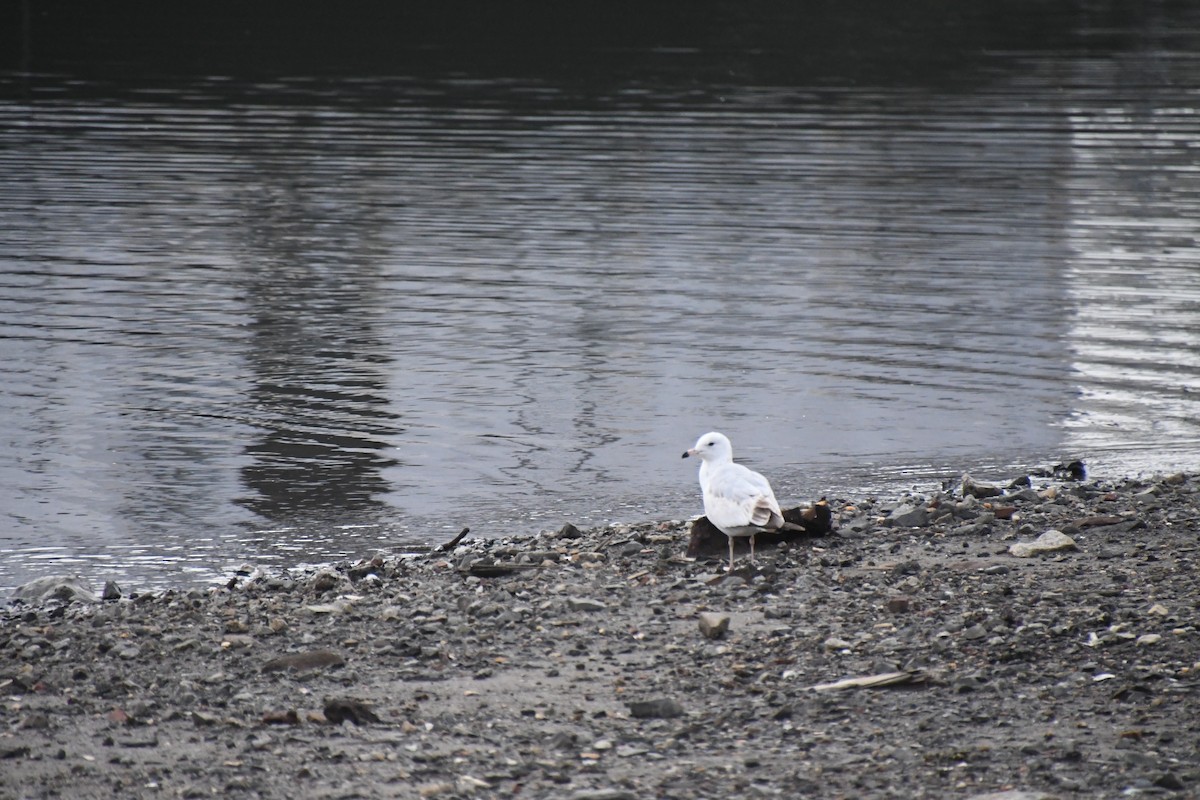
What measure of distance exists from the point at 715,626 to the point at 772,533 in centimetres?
202

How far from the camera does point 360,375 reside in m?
16.8

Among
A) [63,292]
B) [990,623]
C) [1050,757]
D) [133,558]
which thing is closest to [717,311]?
[63,292]

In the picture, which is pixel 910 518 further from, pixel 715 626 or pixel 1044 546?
pixel 715 626

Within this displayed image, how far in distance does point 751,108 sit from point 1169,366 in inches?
1101

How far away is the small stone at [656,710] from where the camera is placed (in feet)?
23.5

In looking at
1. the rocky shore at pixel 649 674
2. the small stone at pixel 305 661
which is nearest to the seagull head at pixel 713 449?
the rocky shore at pixel 649 674

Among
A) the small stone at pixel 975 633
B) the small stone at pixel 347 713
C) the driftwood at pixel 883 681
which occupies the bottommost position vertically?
the small stone at pixel 347 713

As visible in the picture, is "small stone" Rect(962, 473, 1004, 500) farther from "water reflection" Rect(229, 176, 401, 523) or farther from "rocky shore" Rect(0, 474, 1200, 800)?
"water reflection" Rect(229, 176, 401, 523)

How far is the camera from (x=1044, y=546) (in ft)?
31.5

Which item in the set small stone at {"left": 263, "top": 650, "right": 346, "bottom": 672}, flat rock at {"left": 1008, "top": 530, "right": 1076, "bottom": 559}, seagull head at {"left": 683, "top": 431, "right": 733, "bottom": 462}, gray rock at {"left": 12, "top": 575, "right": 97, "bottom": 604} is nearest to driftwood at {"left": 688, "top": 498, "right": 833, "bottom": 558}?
seagull head at {"left": 683, "top": 431, "right": 733, "bottom": 462}

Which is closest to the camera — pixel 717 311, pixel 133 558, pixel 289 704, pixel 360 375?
pixel 289 704

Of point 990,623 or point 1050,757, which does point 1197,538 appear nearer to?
point 990,623

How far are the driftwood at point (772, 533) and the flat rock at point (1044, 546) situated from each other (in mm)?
1226

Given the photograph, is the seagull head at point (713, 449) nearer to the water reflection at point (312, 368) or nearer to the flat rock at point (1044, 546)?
the flat rock at point (1044, 546)
